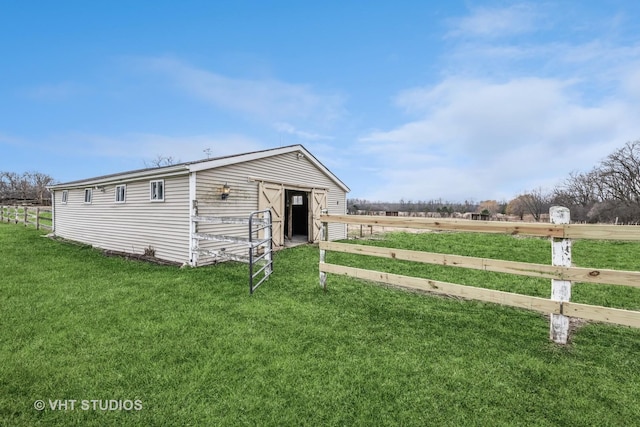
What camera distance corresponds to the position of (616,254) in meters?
9.78

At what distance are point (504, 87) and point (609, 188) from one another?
97.7 ft

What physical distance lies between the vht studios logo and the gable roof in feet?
19.5

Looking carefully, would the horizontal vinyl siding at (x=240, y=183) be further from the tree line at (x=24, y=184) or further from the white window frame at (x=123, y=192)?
the tree line at (x=24, y=184)

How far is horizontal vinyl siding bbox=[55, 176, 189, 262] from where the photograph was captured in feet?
26.1

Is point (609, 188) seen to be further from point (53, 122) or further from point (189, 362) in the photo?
point (53, 122)

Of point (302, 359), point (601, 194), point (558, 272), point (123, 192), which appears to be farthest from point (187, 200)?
point (601, 194)

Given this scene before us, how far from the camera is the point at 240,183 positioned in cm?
911

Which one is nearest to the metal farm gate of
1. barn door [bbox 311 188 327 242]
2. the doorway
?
barn door [bbox 311 188 327 242]

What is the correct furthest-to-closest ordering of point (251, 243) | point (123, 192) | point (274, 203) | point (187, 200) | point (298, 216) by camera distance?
1. point (298, 216)
2. point (274, 203)
3. point (123, 192)
4. point (187, 200)
5. point (251, 243)

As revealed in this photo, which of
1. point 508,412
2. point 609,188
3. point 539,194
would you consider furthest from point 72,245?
point 539,194

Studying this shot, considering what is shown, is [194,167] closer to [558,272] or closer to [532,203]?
[558,272]

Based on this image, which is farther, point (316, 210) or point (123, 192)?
point (316, 210)

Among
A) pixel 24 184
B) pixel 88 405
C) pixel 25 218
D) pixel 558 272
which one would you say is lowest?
pixel 88 405

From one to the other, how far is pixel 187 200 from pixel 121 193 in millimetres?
4059
